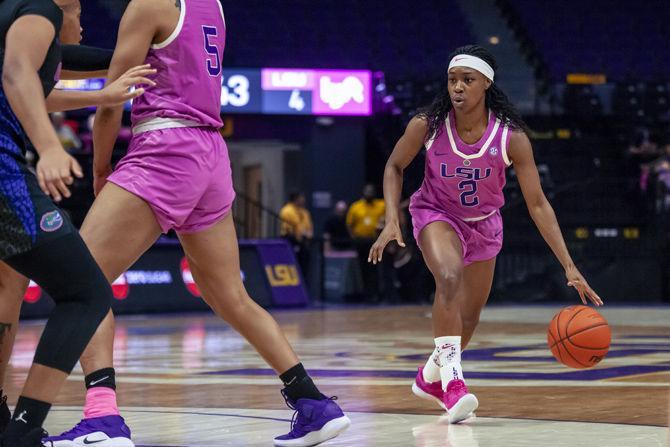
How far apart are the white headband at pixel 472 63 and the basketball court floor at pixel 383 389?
178 centimetres

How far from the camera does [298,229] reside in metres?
20.7

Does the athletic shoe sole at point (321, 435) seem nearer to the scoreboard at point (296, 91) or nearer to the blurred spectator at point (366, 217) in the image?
the blurred spectator at point (366, 217)

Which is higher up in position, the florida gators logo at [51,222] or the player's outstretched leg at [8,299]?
the florida gators logo at [51,222]

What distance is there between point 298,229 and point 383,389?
1302 centimetres

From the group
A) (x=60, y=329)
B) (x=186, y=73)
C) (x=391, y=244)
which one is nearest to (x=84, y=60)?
(x=186, y=73)

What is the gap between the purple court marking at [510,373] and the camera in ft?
27.5

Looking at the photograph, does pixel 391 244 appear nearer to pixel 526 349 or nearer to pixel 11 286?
pixel 526 349

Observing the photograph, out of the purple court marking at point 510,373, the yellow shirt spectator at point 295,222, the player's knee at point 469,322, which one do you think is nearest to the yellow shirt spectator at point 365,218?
the yellow shirt spectator at point 295,222

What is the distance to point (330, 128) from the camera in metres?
24.9

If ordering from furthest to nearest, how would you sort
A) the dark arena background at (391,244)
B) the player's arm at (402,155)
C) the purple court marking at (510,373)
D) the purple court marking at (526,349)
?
the purple court marking at (526,349) → the purple court marking at (510,373) → the dark arena background at (391,244) → the player's arm at (402,155)

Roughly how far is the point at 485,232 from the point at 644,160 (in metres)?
15.5

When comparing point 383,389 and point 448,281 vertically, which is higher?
point 448,281

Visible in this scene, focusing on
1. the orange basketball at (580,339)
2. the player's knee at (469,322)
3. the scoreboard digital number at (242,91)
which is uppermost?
the scoreboard digital number at (242,91)

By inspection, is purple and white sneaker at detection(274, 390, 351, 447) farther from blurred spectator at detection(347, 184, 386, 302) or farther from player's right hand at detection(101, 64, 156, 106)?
blurred spectator at detection(347, 184, 386, 302)
